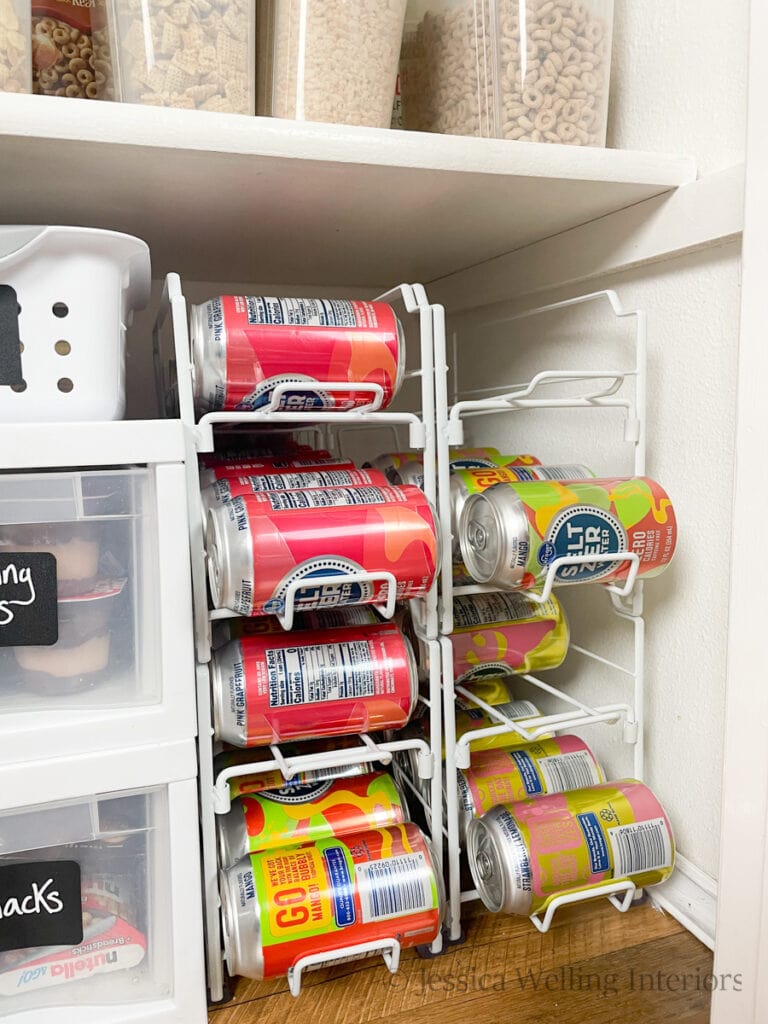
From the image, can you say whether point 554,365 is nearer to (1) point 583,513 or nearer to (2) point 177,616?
(1) point 583,513

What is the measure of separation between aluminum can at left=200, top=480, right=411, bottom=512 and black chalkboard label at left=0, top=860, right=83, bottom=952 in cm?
37

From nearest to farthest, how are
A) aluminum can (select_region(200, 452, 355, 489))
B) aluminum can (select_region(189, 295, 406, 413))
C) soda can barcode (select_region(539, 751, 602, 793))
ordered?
aluminum can (select_region(189, 295, 406, 413)) < aluminum can (select_region(200, 452, 355, 489)) < soda can barcode (select_region(539, 751, 602, 793))

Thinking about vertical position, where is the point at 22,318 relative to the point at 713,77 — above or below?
below

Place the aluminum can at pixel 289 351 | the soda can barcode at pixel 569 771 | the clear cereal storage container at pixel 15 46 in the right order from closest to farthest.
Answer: the clear cereal storage container at pixel 15 46
the aluminum can at pixel 289 351
the soda can barcode at pixel 569 771

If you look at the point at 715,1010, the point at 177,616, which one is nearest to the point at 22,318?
the point at 177,616

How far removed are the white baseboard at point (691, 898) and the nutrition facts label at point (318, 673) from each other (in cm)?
46

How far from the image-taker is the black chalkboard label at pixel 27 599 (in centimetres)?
68

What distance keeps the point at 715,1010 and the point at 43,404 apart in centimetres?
82

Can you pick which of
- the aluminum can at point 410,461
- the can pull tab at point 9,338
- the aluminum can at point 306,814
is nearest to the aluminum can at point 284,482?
the aluminum can at point 410,461

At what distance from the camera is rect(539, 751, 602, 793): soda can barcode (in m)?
0.98

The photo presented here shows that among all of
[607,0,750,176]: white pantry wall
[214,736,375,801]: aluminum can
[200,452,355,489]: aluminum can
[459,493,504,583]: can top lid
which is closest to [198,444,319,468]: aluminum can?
[200,452,355,489]: aluminum can

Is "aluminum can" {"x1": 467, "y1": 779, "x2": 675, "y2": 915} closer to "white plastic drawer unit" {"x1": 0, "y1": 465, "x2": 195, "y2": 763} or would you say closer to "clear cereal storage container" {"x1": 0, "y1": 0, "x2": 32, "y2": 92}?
"white plastic drawer unit" {"x1": 0, "y1": 465, "x2": 195, "y2": 763}

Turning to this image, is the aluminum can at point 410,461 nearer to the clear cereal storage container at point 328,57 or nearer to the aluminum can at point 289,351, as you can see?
the aluminum can at point 289,351

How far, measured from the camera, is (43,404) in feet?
2.30
